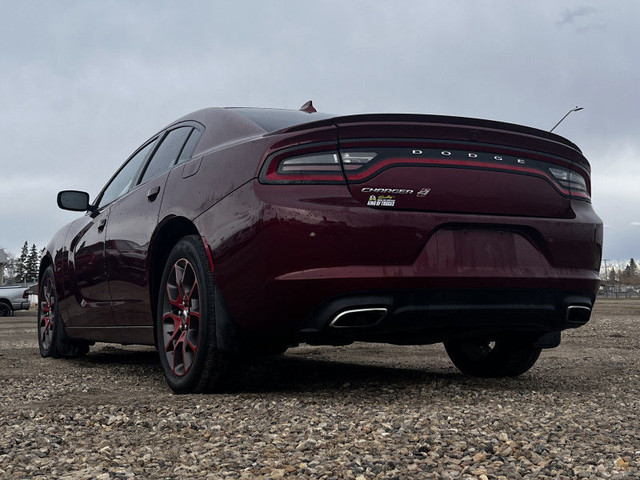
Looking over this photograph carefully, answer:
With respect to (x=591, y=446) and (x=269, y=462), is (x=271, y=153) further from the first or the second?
(x=591, y=446)

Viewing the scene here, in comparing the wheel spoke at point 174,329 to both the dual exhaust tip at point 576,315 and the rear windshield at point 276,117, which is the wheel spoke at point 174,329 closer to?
the rear windshield at point 276,117

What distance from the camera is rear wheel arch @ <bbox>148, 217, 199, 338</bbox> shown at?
4.31m

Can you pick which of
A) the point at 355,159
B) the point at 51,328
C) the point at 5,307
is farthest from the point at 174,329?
the point at 5,307

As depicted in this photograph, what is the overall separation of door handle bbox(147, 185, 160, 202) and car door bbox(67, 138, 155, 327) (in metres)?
0.82

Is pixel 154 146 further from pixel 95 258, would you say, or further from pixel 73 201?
pixel 73 201

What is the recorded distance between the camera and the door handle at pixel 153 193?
458cm

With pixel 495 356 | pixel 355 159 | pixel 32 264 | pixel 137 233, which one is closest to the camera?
pixel 355 159

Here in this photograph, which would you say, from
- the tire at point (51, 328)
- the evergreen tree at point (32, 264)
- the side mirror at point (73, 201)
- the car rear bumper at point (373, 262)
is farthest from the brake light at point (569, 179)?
the evergreen tree at point (32, 264)

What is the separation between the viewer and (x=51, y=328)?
6.89 metres

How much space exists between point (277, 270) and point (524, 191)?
1318 mm

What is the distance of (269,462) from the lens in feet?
8.08

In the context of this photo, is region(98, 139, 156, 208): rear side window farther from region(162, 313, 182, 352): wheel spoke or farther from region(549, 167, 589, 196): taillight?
region(549, 167, 589, 196): taillight

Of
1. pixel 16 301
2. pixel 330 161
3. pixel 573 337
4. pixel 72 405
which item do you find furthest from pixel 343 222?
pixel 16 301

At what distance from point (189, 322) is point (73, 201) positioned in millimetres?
2616
